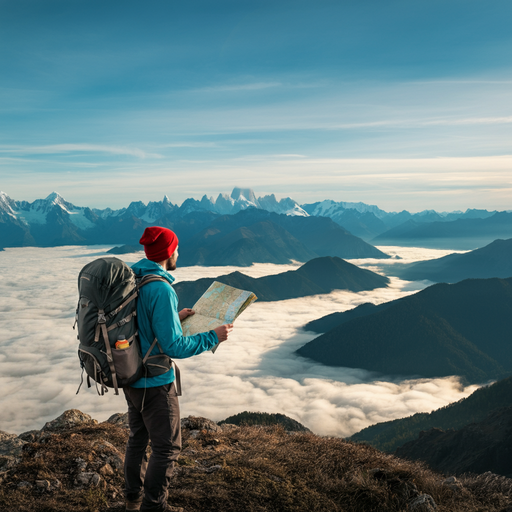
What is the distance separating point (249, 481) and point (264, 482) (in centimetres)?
29

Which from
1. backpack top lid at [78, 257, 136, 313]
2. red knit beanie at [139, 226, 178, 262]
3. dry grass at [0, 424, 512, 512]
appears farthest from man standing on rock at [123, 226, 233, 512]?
dry grass at [0, 424, 512, 512]

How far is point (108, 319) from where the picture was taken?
15.8ft

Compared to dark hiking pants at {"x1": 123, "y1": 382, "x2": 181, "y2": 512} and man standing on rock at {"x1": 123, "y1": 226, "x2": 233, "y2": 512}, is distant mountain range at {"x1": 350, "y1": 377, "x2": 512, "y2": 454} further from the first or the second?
man standing on rock at {"x1": 123, "y1": 226, "x2": 233, "y2": 512}

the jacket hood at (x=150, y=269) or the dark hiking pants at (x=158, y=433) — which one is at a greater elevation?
the jacket hood at (x=150, y=269)

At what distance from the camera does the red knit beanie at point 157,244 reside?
5.30m

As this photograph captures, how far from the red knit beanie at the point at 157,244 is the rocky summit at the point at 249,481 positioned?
4.18 meters

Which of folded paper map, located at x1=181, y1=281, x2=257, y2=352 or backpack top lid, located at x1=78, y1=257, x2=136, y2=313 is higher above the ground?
backpack top lid, located at x1=78, y1=257, x2=136, y2=313

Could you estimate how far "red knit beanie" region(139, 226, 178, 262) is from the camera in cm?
530

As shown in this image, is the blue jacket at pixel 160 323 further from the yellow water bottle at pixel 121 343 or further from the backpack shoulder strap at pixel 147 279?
the yellow water bottle at pixel 121 343

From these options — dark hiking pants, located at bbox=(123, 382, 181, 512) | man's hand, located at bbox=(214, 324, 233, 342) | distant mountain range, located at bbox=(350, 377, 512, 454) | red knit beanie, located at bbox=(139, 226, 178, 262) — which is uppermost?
red knit beanie, located at bbox=(139, 226, 178, 262)

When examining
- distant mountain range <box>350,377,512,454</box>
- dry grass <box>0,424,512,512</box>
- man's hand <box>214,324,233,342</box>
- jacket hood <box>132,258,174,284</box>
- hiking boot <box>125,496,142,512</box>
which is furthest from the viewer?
distant mountain range <box>350,377,512,454</box>

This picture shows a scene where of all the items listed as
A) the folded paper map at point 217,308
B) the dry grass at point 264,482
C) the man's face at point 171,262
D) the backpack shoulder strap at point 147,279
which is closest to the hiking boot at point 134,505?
the dry grass at point 264,482

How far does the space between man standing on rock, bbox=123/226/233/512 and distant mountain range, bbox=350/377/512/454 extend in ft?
365

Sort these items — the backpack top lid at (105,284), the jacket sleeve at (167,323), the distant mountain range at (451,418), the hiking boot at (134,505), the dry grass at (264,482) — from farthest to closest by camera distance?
the distant mountain range at (451,418) → the dry grass at (264,482) → the hiking boot at (134,505) → the jacket sleeve at (167,323) → the backpack top lid at (105,284)
